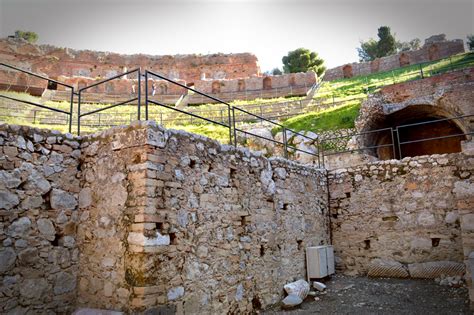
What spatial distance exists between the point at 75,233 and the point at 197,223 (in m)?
1.89

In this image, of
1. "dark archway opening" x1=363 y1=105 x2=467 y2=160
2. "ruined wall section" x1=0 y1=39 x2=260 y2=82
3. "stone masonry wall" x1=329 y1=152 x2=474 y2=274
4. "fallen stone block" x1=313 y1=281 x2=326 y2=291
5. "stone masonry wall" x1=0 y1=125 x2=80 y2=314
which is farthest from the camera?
"ruined wall section" x1=0 y1=39 x2=260 y2=82

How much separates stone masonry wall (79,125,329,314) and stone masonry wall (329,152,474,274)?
11.1ft

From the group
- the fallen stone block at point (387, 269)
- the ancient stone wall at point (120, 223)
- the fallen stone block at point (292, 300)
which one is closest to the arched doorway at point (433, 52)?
the fallen stone block at point (387, 269)

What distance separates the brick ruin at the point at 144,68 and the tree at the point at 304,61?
16.2ft

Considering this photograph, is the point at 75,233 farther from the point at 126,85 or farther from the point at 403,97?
the point at 126,85

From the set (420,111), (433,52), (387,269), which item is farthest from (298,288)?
Answer: (433,52)

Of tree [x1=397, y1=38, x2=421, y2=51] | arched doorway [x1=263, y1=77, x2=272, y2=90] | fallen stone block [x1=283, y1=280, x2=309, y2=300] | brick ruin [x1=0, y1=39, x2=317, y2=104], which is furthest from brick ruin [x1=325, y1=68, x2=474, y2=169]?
tree [x1=397, y1=38, x2=421, y2=51]

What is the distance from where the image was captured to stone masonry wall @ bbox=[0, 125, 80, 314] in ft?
16.5

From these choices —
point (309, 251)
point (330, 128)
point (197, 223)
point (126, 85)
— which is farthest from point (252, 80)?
point (197, 223)

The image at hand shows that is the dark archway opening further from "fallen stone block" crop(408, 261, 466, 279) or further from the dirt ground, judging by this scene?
the dirt ground

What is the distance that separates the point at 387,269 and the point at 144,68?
49894mm

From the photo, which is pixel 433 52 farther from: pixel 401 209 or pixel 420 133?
pixel 401 209

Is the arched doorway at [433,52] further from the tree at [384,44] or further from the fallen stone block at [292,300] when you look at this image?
the fallen stone block at [292,300]

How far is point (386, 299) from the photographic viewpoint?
7676mm
